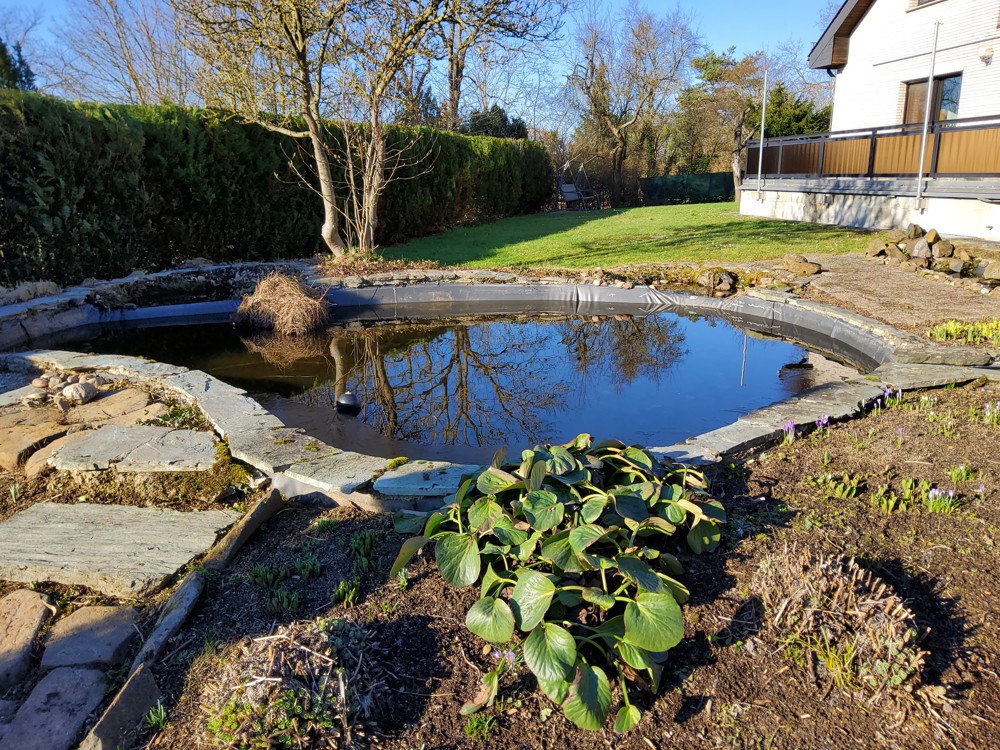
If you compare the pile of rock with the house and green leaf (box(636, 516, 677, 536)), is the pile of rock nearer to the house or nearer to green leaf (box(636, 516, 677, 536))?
the house

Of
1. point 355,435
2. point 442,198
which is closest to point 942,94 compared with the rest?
point 442,198

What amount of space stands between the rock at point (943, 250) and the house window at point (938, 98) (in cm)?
743

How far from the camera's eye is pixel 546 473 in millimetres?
2156

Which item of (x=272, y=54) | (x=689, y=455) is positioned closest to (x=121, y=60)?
(x=272, y=54)

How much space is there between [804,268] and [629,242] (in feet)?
14.0

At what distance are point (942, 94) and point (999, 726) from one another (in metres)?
16.7

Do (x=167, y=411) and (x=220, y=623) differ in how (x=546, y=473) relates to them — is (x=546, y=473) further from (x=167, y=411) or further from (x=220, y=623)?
(x=167, y=411)

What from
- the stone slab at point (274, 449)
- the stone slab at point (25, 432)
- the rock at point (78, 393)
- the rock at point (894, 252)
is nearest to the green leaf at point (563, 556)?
the stone slab at point (274, 449)

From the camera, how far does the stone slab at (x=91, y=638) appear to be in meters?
1.93

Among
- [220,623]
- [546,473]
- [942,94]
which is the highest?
[942,94]

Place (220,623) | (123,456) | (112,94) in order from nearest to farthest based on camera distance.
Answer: (220,623) < (123,456) < (112,94)

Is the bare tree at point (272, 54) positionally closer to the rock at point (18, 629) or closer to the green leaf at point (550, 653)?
the rock at point (18, 629)

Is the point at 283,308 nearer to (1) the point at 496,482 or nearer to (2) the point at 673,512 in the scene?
(1) the point at 496,482

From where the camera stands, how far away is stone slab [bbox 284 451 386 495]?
269cm
